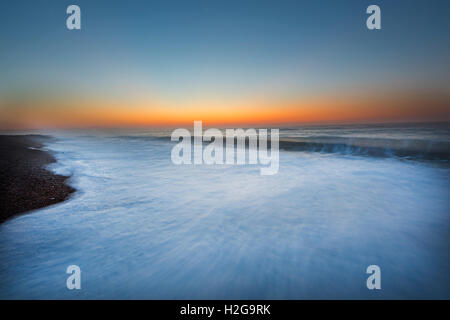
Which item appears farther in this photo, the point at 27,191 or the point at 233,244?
the point at 27,191

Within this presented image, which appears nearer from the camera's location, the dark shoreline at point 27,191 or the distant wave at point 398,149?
the dark shoreline at point 27,191

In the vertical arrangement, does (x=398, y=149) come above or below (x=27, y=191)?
above

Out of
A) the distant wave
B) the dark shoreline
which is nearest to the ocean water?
the dark shoreline

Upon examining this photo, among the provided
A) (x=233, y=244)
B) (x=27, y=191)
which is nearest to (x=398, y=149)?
(x=233, y=244)

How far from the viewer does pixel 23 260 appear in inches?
107

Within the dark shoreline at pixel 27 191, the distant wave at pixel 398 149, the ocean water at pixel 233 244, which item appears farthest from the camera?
the distant wave at pixel 398 149

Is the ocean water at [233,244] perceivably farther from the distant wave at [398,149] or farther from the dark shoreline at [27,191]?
the distant wave at [398,149]

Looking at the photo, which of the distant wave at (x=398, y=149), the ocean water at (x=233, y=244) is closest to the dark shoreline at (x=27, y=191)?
the ocean water at (x=233, y=244)

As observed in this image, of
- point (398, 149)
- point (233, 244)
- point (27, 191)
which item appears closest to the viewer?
point (233, 244)

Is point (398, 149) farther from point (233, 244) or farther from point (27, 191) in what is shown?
point (27, 191)

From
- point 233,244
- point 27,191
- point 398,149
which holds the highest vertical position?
point 398,149

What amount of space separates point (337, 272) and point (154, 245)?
2.60 metres
